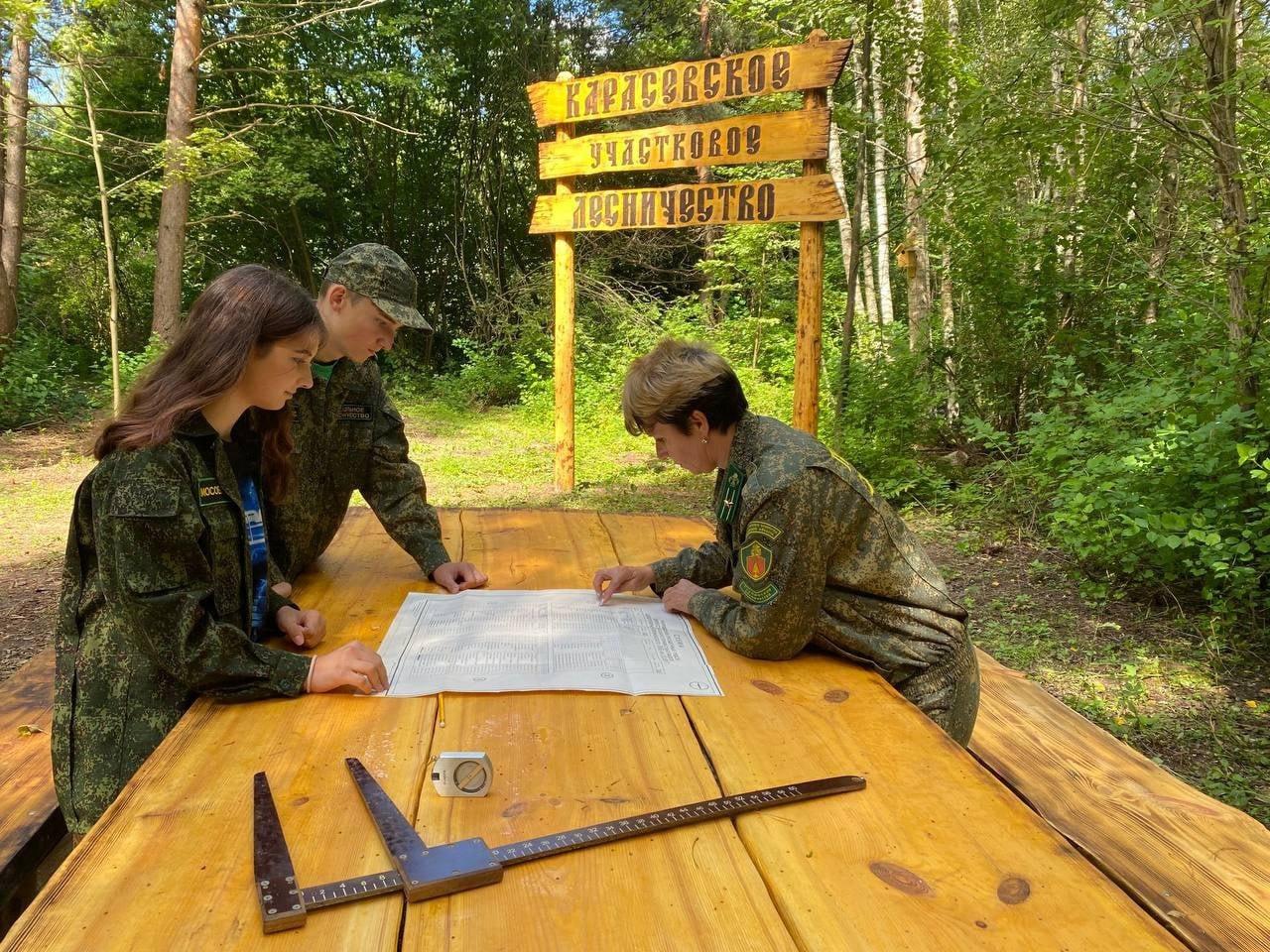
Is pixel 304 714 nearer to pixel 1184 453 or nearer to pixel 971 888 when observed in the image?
pixel 971 888

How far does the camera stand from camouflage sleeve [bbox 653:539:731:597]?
1991 mm

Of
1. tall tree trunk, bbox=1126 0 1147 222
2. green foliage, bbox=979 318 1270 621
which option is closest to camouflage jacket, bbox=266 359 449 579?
green foliage, bbox=979 318 1270 621

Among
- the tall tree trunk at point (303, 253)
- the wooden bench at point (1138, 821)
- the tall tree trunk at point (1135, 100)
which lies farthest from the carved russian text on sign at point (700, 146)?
the tall tree trunk at point (303, 253)

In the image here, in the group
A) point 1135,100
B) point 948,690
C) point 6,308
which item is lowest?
point 948,690

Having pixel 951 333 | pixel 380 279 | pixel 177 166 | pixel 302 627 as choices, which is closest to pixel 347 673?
pixel 302 627

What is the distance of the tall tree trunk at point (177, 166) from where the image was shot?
840 centimetres

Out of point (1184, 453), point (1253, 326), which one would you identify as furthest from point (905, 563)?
point (1253, 326)

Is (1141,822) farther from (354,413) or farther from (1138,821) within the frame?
(354,413)

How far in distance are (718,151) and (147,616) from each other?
3845mm

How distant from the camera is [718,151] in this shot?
14.4 feet

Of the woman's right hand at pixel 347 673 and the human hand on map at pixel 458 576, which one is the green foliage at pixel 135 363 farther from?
the woman's right hand at pixel 347 673

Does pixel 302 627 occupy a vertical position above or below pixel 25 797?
above

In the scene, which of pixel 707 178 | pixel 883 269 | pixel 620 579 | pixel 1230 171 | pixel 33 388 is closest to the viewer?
pixel 620 579

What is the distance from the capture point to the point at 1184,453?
12.3 feet
